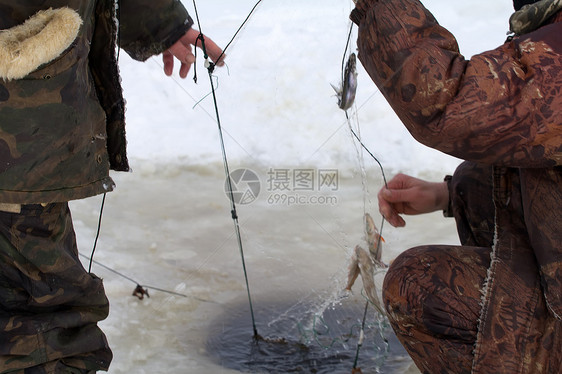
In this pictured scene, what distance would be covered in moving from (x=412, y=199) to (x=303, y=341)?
0.71 m

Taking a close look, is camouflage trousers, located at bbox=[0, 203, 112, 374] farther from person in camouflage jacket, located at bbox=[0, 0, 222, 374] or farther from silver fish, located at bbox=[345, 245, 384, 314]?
silver fish, located at bbox=[345, 245, 384, 314]

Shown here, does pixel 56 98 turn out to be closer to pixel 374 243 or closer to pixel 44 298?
pixel 44 298

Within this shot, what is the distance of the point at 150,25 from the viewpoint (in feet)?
6.96

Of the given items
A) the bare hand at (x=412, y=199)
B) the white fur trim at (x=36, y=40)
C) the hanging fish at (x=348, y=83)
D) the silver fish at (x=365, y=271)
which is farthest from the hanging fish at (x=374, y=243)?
the white fur trim at (x=36, y=40)

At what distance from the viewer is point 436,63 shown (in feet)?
4.59

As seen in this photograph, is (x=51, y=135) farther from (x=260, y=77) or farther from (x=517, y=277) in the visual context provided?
(x=260, y=77)

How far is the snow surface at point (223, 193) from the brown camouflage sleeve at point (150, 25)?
1.48 feet

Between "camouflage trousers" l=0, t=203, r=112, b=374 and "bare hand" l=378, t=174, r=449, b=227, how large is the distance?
40.3 inches

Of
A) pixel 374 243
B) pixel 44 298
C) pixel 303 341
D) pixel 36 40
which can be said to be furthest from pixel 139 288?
pixel 36 40

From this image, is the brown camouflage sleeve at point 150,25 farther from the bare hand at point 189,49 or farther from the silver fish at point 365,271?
the silver fish at point 365,271

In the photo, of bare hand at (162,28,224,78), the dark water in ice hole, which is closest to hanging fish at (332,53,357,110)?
bare hand at (162,28,224,78)

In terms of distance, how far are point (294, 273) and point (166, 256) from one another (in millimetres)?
651

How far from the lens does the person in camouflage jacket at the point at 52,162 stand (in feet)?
5.26

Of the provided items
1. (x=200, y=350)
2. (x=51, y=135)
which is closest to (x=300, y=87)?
(x=200, y=350)
